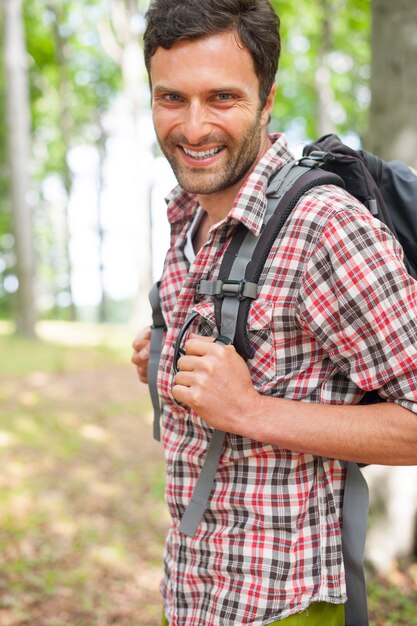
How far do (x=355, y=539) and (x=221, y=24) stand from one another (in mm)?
1458

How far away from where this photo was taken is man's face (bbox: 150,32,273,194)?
1801mm

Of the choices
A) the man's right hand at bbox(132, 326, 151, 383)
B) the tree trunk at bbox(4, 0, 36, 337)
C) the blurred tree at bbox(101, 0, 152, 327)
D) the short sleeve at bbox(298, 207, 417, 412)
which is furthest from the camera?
the blurred tree at bbox(101, 0, 152, 327)

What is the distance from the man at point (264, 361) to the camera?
61.8 inches

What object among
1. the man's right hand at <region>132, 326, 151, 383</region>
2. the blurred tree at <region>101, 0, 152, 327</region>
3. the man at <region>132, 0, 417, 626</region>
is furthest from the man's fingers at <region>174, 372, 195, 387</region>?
the blurred tree at <region>101, 0, 152, 327</region>

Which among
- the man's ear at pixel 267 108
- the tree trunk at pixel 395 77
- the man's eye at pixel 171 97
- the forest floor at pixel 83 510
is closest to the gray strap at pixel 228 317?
the man's ear at pixel 267 108

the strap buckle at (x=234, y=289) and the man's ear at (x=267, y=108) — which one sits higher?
the man's ear at (x=267, y=108)

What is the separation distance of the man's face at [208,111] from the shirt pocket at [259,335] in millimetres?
417

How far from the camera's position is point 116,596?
14.1ft

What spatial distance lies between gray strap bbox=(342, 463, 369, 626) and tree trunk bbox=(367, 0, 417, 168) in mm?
2642

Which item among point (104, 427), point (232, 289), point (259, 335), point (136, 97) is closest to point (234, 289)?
point (232, 289)

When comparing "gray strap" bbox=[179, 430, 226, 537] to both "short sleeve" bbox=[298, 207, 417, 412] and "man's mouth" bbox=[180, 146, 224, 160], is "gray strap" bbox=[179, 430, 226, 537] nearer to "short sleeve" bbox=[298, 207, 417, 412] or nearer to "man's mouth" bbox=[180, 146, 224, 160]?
"short sleeve" bbox=[298, 207, 417, 412]

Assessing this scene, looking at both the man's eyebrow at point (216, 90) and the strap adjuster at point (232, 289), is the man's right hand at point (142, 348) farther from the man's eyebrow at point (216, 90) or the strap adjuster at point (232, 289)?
the man's eyebrow at point (216, 90)

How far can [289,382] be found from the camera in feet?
5.69

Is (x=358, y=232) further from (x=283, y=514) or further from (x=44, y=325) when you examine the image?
(x=44, y=325)
